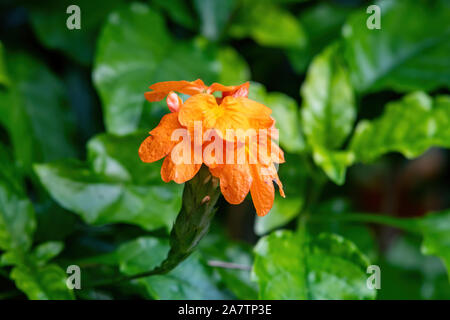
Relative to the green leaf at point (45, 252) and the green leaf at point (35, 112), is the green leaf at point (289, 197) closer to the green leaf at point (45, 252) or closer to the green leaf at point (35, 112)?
the green leaf at point (45, 252)

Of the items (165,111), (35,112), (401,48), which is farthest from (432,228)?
(35,112)

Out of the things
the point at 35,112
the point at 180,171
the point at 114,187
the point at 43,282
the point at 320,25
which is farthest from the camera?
the point at 320,25

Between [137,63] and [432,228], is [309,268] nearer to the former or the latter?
[432,228]

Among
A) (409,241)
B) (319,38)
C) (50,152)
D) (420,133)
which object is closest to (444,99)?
(420,133)

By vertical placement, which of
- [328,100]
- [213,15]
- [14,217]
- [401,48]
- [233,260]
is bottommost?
[233,260]

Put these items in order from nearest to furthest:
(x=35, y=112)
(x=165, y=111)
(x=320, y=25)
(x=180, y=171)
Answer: (x=180, y=171) < (x=165, y=111) < (x=35, y=112) < (x=320, y=25)
